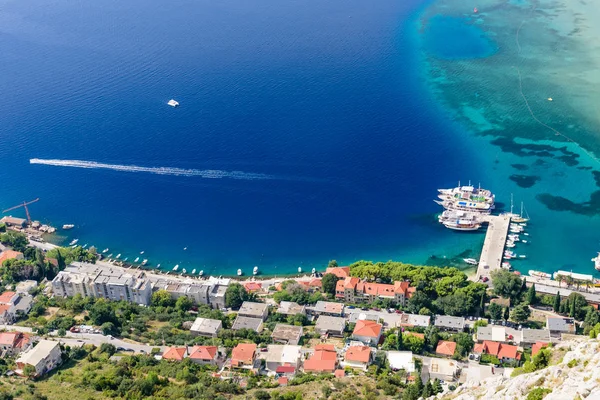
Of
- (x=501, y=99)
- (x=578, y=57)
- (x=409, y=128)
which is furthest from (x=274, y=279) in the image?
(x=578, y=57)

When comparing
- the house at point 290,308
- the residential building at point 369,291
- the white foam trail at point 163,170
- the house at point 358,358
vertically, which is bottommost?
the house at point 358,358

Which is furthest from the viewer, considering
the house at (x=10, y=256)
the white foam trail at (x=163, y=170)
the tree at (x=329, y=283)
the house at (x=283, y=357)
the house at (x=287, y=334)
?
the white foam trail at (x=163, y=170)

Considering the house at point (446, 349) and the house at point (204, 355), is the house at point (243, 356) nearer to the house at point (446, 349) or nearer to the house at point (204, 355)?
the house at point (204, 355)

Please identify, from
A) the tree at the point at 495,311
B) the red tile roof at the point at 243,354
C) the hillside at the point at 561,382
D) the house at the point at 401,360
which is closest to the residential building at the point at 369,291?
the tree at the point at 495,311

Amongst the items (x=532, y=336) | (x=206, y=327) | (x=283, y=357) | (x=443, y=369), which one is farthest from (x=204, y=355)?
(x=532, y=336)

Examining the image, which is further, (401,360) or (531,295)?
(531,295)

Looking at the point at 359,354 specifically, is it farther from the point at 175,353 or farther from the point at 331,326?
the point at 175,353

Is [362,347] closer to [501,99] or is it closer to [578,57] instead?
[501,99]
